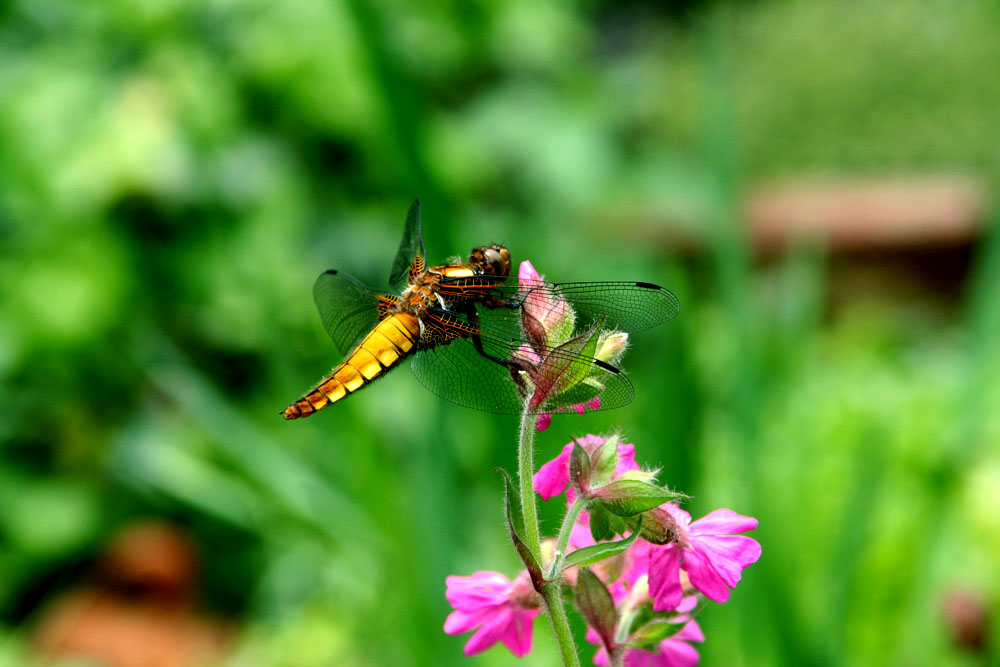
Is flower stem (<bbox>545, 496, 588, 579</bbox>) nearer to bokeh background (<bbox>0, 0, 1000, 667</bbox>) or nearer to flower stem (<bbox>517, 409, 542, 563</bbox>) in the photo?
flower stem (<bbox>517, 409, 542, 563</bbox>)

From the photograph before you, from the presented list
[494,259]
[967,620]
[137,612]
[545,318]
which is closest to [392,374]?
[137,612]

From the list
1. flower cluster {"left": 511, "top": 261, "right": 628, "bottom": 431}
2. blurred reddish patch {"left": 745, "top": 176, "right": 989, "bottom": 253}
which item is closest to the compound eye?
flower cluster {"left": 511, "top": 261, "right": 628, "bottom": 431}

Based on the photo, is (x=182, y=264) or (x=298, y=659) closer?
(x=298, y=659)

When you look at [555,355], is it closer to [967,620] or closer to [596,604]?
[596,604]

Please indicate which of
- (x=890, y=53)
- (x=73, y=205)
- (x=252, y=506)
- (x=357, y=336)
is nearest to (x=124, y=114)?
(x=73, y=205)

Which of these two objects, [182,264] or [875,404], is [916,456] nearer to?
[875,404]
